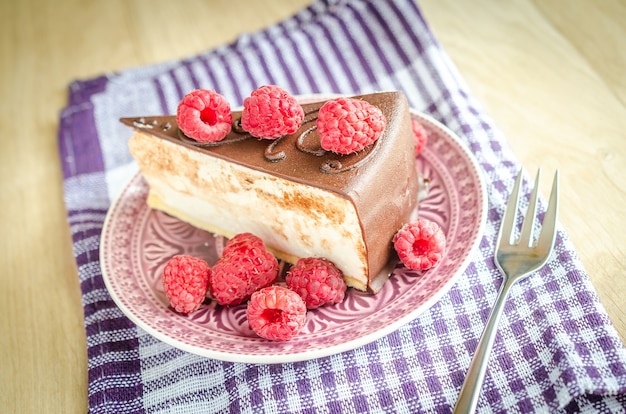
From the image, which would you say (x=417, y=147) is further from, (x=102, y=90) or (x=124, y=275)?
(x=102, y=90)

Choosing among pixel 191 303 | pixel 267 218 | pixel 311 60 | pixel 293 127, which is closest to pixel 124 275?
pixel 191 303

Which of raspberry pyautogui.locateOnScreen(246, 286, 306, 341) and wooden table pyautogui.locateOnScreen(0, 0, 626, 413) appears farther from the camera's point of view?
wooden table pyautogui.locateOnScreen(0, 0, 626, 413)

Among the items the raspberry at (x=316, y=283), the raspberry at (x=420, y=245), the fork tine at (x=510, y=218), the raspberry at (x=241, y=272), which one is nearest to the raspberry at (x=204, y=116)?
the raspberry at (x=241, y=272)

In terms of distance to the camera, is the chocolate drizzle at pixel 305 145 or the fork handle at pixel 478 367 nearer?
the fork handle at pixel 478 367

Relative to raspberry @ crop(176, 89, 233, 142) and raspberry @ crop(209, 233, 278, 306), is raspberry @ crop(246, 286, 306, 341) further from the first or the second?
raspberry @ crop(176, 89, 233, 142)

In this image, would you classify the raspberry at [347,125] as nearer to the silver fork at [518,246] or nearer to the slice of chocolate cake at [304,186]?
the slice of chocolate cake at [304,186]

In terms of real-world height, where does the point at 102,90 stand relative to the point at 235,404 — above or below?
above

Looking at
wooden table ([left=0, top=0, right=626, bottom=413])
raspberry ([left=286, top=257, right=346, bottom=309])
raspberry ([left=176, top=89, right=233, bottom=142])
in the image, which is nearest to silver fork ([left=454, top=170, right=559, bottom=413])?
wooden table ([left=0, top=0, right=626, bottom=413])
